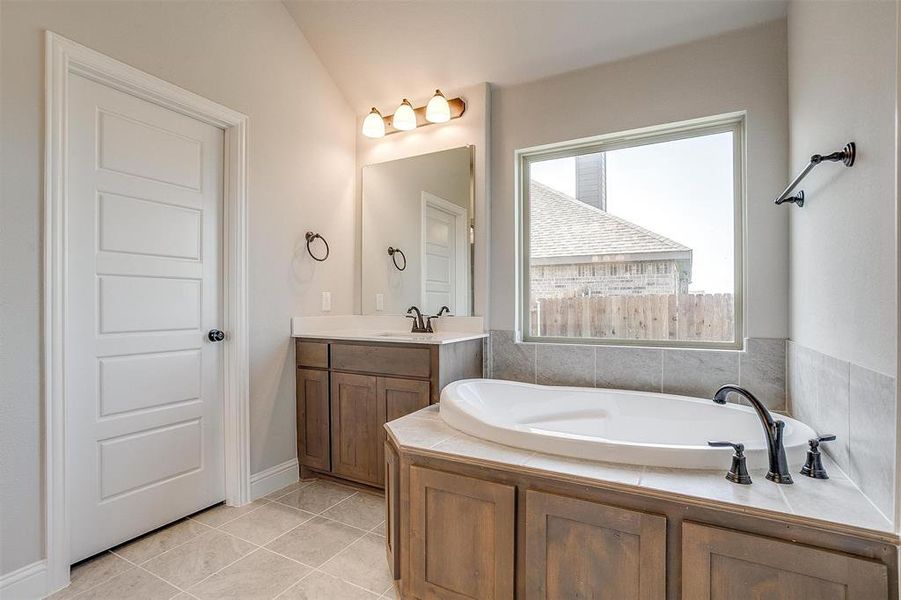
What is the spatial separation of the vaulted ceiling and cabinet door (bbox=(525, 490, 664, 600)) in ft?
7.59

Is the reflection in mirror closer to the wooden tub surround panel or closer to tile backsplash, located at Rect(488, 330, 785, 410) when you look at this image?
tile backsplash, located at Rect(488, 330, 785, 410)

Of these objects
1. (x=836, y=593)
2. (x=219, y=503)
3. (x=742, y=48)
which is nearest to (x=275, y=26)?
(x=742, y=48)

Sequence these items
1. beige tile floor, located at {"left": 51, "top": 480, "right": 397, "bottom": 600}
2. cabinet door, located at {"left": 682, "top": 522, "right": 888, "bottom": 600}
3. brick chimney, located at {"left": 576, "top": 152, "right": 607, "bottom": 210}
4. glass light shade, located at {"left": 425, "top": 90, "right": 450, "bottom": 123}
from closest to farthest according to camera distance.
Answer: cabinet door, located at {"left": 682, "top": 522, "right": 888, "bottom": 600} < beige tile floor, located at {"left": 51, "top": 480, "right": 397, "bottom": 600} < brick chimney, located at {"left": 576, "top": 152, "right": 607, "bottom": 210} < glass light shade, located at {"left": 425, "top": 90, "right": 450, "bottom": 123}

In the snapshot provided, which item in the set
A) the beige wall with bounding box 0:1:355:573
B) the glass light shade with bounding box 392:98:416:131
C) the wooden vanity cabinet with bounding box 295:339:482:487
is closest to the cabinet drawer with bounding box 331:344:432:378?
the wooden vanity cabinet with bounding box 295:339:482:487

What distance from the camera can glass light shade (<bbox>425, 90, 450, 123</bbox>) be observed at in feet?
9.12

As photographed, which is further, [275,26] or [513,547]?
[275,26]

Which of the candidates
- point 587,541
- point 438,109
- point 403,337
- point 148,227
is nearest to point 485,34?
point 438,109

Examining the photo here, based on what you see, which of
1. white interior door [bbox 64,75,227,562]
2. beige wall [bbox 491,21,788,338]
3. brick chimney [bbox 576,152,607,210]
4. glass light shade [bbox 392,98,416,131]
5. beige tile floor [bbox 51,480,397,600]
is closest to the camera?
beige tile floor [bbox 51,480,397,600]

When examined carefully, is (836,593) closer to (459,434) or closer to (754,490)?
(754,490)

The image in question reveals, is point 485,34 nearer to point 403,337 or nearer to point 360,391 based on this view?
point 403,337

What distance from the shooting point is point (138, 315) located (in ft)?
6.81

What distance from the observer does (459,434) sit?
171cm

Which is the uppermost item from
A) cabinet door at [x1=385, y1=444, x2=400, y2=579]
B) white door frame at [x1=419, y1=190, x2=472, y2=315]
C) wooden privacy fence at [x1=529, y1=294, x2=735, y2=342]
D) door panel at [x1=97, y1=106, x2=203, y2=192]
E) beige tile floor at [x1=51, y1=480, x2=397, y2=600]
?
door panel at [x1=97, y1=106, x2=203, y2=192]

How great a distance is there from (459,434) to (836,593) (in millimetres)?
1104
